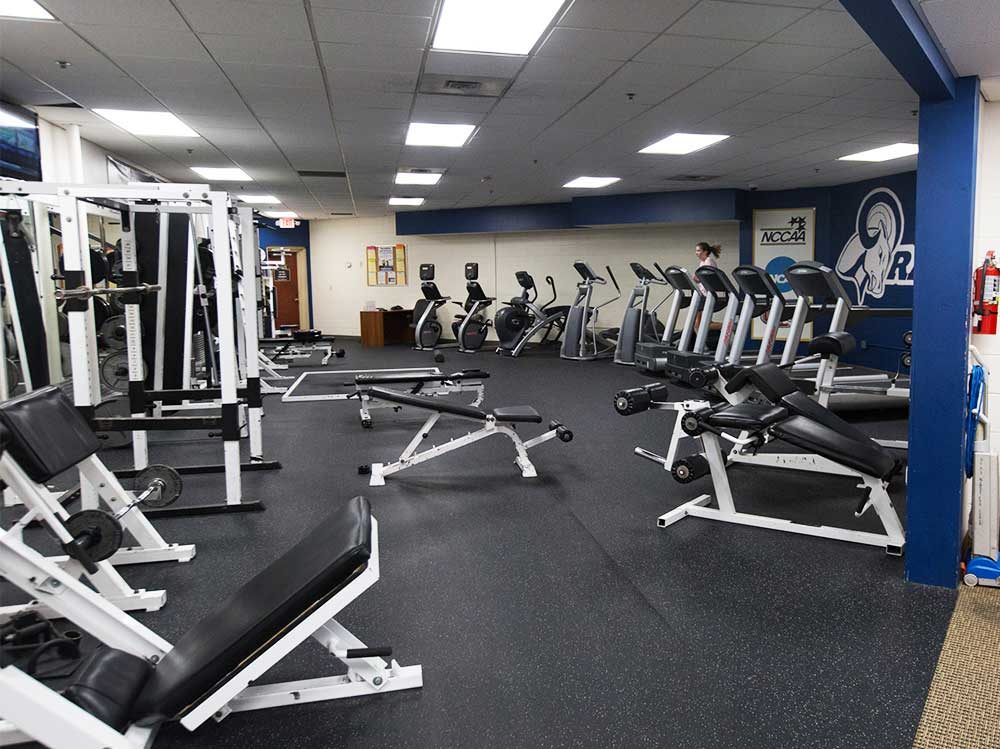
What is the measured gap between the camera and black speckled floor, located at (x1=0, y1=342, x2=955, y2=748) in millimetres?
1773

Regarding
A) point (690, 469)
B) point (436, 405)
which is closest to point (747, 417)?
point (690, 469)

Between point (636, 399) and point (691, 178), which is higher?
point (691, 178)

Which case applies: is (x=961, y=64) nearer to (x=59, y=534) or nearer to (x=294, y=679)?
(x=294, y=679)

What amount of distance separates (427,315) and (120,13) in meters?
7.57

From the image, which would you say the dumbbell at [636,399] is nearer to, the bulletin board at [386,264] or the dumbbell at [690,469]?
the dumbbell at [690,469]

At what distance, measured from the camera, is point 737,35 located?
3.46m

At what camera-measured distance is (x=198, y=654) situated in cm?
168

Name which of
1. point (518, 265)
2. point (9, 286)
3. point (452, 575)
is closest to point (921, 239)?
point (452, 575)

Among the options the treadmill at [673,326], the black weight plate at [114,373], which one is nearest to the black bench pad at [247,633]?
the black weight plate at [114,373]

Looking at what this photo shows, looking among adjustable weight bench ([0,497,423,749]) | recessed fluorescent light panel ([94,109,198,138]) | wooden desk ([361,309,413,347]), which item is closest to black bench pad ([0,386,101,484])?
adjustable weight bench ([0,497,423,749])

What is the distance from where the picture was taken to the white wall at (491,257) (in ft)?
35.9

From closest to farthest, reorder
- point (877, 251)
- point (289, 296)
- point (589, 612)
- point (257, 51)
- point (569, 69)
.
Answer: point (589, 612)
point (257, 51)
point (569, 69)
point (877, 251)
point (289, 296)

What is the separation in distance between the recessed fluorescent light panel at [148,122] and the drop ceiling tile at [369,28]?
7.89ft

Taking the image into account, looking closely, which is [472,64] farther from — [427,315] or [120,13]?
[427,315]
